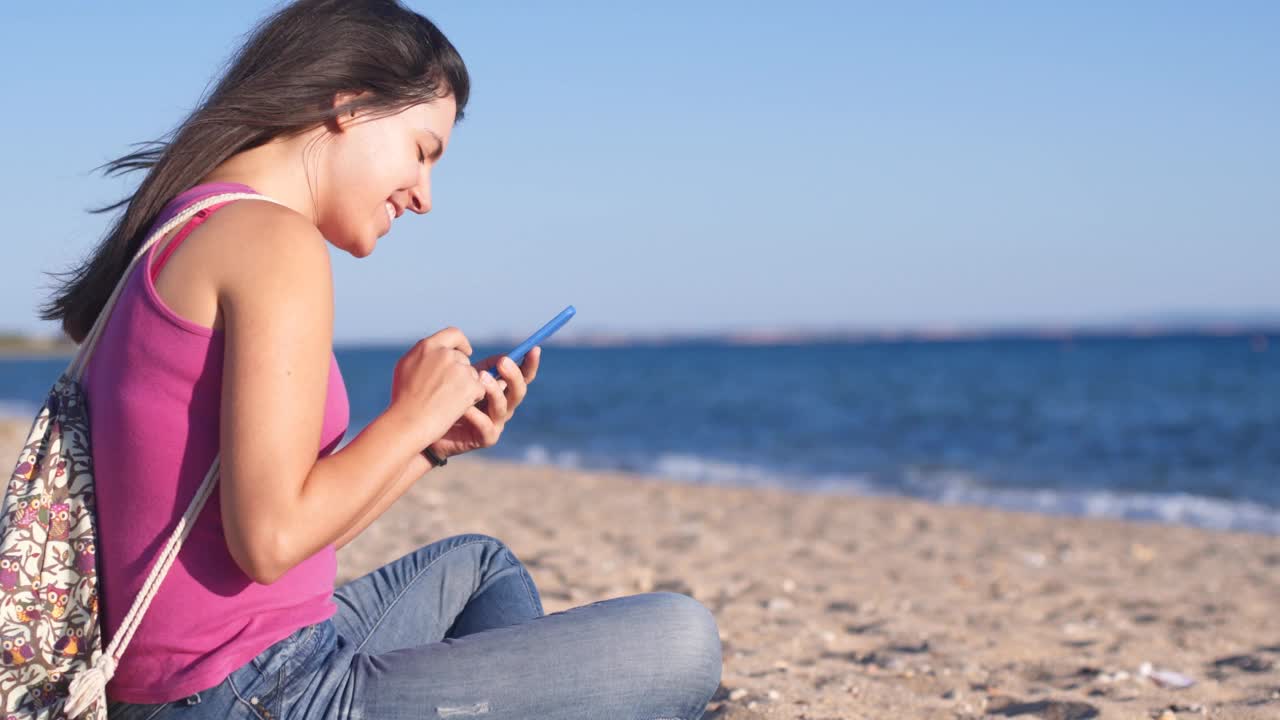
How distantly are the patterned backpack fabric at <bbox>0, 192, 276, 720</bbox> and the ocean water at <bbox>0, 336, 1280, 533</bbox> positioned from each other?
9882 millimetres

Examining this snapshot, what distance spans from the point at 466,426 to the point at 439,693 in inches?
18.4

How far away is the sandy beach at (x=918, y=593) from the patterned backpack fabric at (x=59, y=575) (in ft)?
5.58

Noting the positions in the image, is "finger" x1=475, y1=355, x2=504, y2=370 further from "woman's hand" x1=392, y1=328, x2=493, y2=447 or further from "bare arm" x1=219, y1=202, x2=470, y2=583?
"bare arm" x1=219, y1=202, x2=470, y2=583

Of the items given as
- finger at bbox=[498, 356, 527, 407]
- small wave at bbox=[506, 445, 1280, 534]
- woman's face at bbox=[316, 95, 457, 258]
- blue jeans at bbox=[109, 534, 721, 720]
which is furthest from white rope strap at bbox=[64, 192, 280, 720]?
small wave at bbox=[506, 445, 1280, 534]

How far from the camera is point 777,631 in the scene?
13.6ft

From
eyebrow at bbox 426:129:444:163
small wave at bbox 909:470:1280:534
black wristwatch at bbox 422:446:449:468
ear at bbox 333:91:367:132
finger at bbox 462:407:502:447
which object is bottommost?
small wave at bbox 909:470:1280:534

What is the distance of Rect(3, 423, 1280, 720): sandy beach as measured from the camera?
3.29 m

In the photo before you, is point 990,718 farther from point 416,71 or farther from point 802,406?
point 802,406

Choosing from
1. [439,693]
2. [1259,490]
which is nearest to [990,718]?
[439,693]

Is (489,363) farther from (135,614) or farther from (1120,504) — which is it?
(1120,504)

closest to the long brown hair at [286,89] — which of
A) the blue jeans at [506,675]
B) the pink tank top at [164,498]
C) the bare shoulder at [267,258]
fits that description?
the pink tank top at [164,498]

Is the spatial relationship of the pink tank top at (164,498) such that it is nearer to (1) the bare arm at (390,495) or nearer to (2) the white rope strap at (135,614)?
(2) the white rope strap at (135,614)

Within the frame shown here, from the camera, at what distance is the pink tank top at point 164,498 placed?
1.49 metres

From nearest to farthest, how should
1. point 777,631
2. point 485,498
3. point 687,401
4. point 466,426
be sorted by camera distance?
point 466,426 → point 777,631 → point 485,498 → point 687,401
